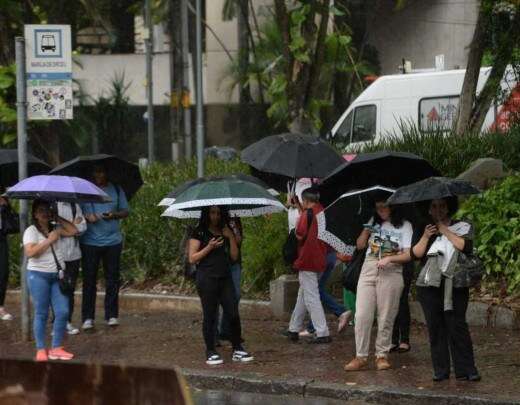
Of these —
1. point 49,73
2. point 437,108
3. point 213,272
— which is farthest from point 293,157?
point 437,108

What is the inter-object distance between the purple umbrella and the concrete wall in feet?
86.4

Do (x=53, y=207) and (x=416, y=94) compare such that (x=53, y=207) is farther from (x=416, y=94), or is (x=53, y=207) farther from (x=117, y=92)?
(x=117, y=92)

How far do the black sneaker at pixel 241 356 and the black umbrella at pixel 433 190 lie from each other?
2.35 m

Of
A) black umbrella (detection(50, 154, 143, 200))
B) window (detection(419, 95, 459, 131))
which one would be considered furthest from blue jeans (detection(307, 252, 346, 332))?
window (detection(419, 95, 459, 131))

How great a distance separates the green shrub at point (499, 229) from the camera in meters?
12.0

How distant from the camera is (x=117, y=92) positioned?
38688 millimetres

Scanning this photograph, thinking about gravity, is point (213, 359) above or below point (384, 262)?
below

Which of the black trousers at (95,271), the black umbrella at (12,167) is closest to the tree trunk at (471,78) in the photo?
the black trousers at (95,271)

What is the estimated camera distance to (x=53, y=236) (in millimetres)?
10602

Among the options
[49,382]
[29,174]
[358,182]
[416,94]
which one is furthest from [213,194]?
[416,94]

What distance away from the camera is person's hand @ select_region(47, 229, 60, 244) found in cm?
1056

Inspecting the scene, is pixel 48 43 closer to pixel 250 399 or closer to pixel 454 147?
pixel 250 399

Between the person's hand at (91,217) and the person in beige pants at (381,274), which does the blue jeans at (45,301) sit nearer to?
the person's hand at (91,217)

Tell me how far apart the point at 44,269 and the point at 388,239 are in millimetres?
A: 3218
